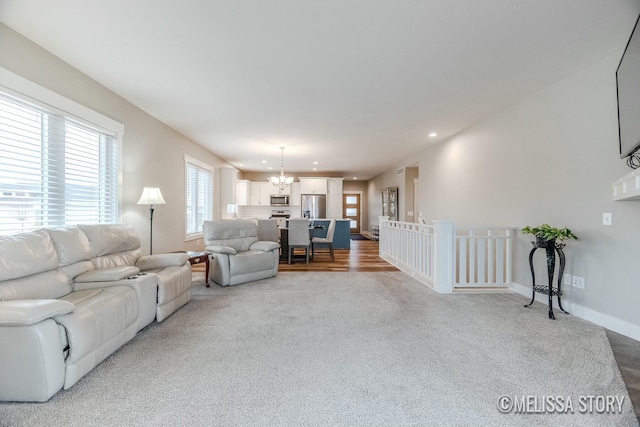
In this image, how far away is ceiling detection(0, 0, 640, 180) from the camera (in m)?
1.95

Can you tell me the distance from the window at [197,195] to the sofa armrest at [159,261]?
93.5 inches

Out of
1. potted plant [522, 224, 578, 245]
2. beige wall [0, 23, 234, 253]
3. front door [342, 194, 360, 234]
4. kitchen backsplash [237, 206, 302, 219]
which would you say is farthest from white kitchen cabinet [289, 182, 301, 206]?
potted plant [522, 224, 578, 245]

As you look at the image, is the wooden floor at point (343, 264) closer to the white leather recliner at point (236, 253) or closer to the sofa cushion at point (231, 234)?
the white leather recliner at point (236, 253)

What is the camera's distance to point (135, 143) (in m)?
3.80

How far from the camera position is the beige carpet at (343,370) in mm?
1441

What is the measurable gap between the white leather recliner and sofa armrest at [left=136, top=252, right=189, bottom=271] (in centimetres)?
81

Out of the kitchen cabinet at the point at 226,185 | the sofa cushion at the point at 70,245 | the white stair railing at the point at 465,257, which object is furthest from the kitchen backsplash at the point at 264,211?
the sofa cushion at the point at 70,245

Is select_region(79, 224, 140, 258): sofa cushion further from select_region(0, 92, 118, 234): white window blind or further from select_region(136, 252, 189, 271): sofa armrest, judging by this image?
select_region(0, 92, 118, 234): white window blind

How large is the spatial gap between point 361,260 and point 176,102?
15.0 feet

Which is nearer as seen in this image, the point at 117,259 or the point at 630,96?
the point at 630,96

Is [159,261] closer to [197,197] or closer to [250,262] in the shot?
[250,262]

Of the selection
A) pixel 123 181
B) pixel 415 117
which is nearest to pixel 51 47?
pixel 123 181

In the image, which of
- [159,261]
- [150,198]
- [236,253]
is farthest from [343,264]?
[150,198]

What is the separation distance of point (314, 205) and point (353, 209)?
3388 mm
